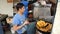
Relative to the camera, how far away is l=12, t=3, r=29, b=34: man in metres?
1.65

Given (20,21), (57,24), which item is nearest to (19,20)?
(20,21)

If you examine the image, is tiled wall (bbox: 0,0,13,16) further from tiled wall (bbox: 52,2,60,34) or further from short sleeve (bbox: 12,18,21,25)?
tiled wall (bbox: 52,2,60,34)

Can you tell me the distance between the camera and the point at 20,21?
1.67 m

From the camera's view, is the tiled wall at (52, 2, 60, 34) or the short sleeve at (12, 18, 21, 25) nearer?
the tiled wall at (52, 2, 60, 34)

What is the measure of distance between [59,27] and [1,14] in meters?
0.56

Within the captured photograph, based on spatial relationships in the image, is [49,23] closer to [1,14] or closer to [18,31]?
[18,31]

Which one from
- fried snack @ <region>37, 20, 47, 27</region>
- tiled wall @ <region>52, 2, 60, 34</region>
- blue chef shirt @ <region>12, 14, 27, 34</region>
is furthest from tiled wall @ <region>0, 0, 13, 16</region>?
tiled wall @ <region>52, 2, 60, 34</region>

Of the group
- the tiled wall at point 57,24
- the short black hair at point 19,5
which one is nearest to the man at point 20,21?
the short black hair at point 19,5

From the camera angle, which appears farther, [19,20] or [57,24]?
[19,20]

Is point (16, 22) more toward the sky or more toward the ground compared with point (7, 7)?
more toward the ground

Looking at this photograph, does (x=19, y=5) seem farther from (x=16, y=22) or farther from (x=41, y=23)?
(x=41, y=23)

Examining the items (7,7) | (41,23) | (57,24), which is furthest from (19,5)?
(57,24)

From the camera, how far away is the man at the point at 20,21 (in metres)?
1.65

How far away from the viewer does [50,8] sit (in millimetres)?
1639
